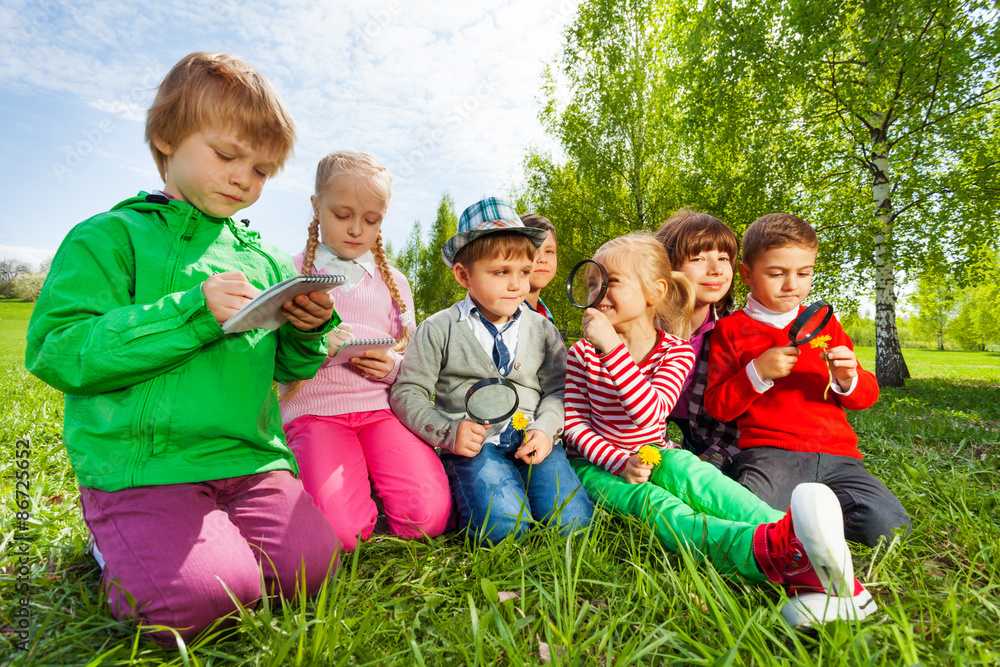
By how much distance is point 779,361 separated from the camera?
2654 mm

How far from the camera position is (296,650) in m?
1.63

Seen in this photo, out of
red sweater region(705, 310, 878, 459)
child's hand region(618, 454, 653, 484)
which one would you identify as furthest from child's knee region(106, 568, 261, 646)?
red sweater region(705, 310, 878, 459)

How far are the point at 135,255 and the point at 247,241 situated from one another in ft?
1.67

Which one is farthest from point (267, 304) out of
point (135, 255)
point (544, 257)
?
point (544, 257)

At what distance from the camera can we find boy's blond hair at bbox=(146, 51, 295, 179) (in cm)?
206

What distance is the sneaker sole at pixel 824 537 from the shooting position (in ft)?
5.69

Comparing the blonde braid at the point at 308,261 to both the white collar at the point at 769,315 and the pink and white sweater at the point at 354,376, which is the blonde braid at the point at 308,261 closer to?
the pink and white sweater at the point at 354,376

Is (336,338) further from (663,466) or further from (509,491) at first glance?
(663,466)

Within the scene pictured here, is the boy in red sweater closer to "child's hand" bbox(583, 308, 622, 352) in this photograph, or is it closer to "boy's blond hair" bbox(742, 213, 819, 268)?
"boy's blond hair" bbox(742, 213, 819, 268)

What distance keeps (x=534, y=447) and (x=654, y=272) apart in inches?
47.5

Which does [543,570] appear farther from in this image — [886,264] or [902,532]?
[886,264]

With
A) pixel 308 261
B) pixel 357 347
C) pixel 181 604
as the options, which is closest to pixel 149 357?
pixel 181 604

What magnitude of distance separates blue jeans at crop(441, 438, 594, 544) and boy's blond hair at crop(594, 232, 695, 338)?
1026mm
